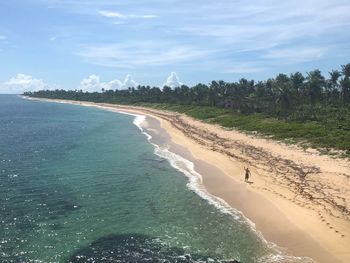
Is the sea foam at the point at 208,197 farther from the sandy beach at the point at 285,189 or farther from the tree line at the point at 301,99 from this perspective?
the tree line at the point at 301,99

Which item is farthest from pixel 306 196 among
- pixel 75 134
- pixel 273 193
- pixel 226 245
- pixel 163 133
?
pixel 75 134

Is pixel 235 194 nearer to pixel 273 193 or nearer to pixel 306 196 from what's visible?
pixel 273 193

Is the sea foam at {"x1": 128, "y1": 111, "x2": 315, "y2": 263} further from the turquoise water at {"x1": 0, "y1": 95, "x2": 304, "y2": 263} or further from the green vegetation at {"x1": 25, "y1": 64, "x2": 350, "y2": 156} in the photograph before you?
the green vegetation at {"x1": 25, "y1": 64, "x2": 350, "y2": 156}

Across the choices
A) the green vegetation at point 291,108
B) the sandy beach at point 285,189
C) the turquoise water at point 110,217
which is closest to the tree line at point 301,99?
the green vegetation at point 291,108

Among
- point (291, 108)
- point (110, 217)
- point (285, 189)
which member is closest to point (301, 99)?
point (291, 108)

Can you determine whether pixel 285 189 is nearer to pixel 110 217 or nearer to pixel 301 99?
pixel 110 217

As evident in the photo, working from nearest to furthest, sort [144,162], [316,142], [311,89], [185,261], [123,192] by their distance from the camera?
1. [185,261]
2. [123,192]
3. [144,162]
4. [316,142]
5. [311,89]
